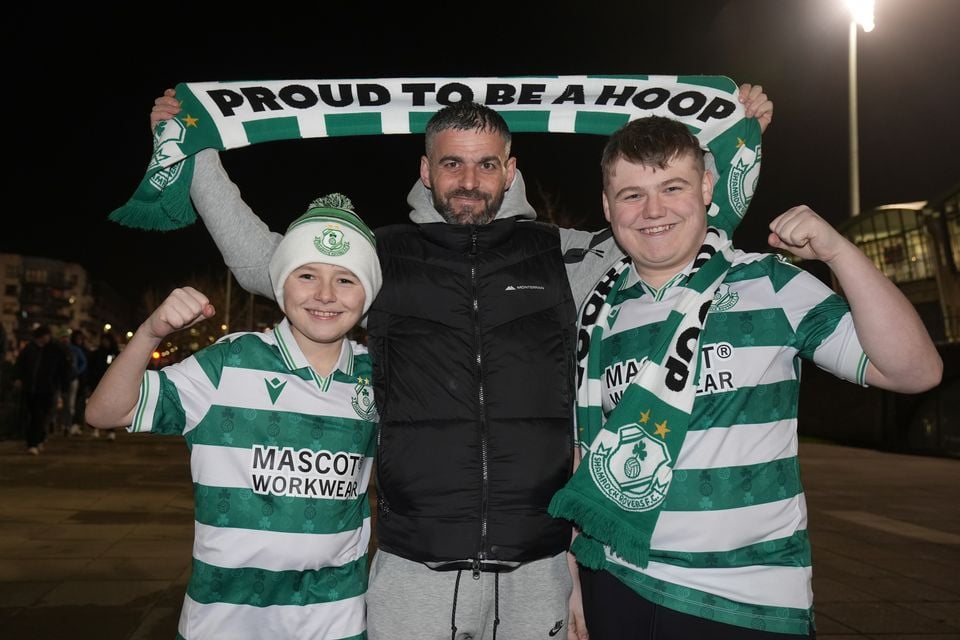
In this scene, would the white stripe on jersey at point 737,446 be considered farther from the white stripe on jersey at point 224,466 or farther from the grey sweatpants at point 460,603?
the white stripe on jersey at point 224,466

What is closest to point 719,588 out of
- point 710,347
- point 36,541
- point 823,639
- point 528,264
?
point 710,347

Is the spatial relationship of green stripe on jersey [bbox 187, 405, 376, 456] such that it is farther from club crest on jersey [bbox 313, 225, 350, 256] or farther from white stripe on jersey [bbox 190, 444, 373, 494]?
club crest on jersey [bbox 313, 225, 350, 256]

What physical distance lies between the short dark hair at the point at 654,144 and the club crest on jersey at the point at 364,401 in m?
1.13

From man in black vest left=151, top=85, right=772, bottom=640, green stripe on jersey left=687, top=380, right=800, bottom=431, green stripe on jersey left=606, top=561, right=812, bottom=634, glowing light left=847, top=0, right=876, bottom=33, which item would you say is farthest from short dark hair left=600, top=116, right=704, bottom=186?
glowing light left=847, top=0, right=876, bottom=33

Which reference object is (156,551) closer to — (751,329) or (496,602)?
(496,602)

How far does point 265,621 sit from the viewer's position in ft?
8.43

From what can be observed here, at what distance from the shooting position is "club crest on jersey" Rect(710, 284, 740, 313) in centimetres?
251

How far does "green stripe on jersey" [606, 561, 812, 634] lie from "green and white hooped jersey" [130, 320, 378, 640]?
1.05 metres

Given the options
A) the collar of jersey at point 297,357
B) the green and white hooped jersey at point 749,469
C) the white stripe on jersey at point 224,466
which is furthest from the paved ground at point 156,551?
the green and white hooped jersey at point 749,469

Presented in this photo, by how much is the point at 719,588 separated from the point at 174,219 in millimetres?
2589

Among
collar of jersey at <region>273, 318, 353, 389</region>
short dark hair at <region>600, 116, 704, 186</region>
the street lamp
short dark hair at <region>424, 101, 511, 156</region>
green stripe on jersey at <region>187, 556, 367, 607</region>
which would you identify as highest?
the street lamp

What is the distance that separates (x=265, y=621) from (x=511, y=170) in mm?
1904

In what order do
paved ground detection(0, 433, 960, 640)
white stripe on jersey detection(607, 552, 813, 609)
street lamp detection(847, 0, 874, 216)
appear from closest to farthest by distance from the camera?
white stripe on jersey detection(607, 552, 813, 609) < paved ground detection(0, 433, 960, 640) < street lamp detection(847, 0, 874, 216)

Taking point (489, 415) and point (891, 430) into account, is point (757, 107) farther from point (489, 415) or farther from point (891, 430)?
point (891, 430)
